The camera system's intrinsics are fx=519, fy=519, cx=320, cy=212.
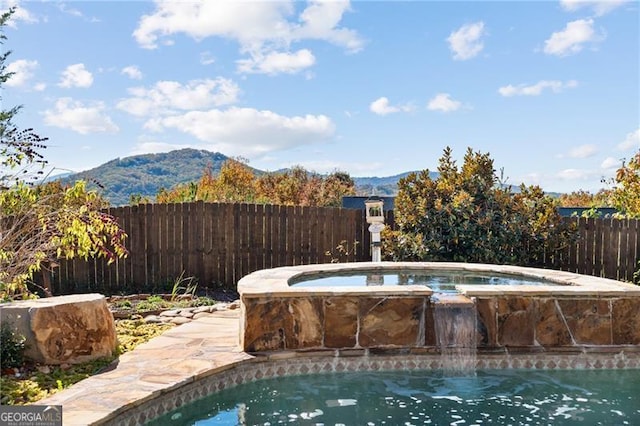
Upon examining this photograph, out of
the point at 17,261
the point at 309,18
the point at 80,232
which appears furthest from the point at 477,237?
the point at 17,261

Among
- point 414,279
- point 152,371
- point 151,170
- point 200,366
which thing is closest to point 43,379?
point 152,371

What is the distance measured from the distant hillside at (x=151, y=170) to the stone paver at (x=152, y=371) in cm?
2575

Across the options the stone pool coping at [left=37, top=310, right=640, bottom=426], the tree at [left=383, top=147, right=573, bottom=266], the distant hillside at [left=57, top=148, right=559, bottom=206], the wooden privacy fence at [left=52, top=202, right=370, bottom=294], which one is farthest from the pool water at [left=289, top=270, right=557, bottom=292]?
the distant hillside at [left=57, top=148, right=559, bottom=206]

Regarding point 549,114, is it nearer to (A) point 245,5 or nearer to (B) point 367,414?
(A) point 245,5

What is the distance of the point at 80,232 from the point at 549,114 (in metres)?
7.83

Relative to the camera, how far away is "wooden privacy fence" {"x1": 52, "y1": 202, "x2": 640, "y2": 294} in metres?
8.14

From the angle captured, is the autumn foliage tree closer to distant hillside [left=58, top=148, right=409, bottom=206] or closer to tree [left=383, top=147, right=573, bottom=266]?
tree [left=383, top=147, right=573, bottom=266]

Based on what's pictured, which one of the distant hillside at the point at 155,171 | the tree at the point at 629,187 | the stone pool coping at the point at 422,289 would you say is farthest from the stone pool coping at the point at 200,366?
the distant hillside at the point at 155,171

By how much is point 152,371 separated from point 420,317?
2113 millimetres

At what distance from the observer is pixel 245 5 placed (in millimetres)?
6934

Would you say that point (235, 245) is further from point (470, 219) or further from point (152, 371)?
point (152, 371)

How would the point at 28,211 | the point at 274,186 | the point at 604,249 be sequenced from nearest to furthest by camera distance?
the point at 28,211, the point at 604,249, the point at 274,186

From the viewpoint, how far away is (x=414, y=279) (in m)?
5.41

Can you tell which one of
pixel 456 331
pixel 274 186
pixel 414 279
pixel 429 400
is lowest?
pixel 429 400
